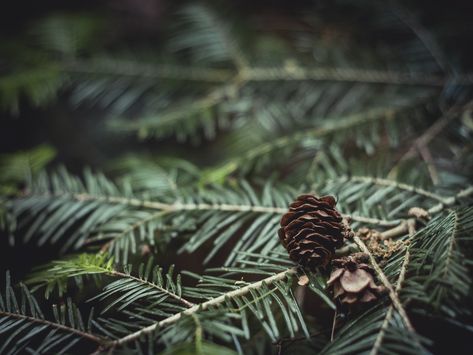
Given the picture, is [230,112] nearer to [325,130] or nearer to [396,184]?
[325,130]

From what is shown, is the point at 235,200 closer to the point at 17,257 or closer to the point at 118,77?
the point at 17,257

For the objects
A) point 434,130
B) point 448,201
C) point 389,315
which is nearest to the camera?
point 389,315

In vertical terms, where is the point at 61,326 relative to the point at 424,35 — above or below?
below

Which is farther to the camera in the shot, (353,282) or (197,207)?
(197,207)

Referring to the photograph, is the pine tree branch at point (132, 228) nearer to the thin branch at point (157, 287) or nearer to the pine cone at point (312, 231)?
the thin branch at point (157, 287)

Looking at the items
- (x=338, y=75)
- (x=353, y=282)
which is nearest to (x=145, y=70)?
(x=338, y=75)

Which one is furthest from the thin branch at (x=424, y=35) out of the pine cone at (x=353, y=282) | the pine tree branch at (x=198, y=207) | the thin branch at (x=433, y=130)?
the pine cone at (x=353, y=282)

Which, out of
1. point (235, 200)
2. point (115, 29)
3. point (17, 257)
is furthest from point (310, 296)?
point (115, 29)
